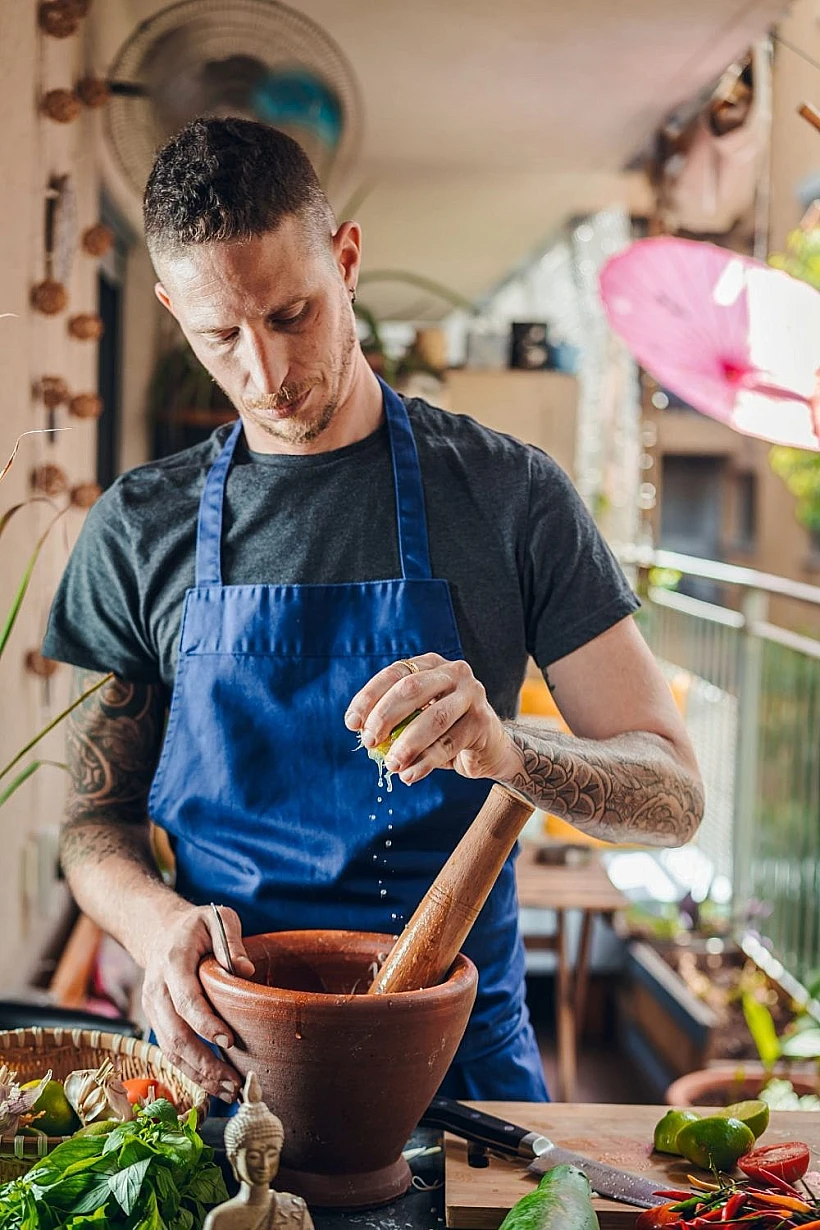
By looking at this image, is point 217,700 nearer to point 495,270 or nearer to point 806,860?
point 806,860

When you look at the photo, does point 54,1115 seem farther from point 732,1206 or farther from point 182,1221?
point 732,1206

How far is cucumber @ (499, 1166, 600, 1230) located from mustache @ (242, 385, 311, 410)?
2.60 ft

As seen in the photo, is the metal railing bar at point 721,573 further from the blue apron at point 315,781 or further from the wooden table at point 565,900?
the blue apron at point 315,781

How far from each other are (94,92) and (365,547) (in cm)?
185

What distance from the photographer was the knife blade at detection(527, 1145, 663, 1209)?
3.56 ft

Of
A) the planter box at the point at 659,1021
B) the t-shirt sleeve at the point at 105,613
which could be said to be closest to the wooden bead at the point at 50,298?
the t-shirt sleeve at the point at 105,613

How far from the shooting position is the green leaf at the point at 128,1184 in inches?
34.1

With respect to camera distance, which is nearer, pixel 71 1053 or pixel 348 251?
pixel 71 1053

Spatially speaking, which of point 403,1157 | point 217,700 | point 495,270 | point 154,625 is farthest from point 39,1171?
point 495,270

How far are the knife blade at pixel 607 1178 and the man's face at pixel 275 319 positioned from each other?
2.54ft

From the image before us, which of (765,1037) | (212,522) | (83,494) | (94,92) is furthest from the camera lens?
(765,1037)

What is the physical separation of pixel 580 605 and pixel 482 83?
12.4ft

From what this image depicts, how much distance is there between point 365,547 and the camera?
1.48 metres

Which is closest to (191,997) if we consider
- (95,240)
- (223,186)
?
(223,186)
